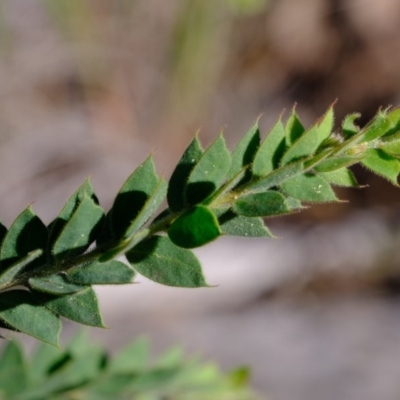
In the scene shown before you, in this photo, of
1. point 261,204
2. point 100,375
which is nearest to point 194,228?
point 261,204

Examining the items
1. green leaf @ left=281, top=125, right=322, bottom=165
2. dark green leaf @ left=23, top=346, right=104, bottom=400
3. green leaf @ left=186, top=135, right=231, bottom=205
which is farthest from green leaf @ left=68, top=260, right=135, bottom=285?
dark green leaf @ left=23, top=346, right=104, bottom=400

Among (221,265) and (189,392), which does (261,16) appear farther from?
Answer: (189,392)

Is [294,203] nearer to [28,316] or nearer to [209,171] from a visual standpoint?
[209,171]

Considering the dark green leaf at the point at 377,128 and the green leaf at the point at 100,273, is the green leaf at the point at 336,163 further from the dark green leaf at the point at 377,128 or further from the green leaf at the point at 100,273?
the green leaf at the point at 100,273

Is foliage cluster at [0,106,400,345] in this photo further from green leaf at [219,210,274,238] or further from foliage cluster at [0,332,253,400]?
foliage cluster at [0,332,253,400]

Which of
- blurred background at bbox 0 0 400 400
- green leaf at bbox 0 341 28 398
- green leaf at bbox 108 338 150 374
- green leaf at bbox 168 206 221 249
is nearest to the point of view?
green leaf at bbox 168 206 221 249

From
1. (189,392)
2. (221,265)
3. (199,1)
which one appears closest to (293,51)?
(199,1)

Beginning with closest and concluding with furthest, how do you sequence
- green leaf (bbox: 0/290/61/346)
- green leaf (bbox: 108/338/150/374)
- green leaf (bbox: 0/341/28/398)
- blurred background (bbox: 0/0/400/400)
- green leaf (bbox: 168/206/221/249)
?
green leaf (bbox: 168/206/221/249) < green leaf (bbox: 0/290/61/346) < green leaf (bbox: 0/341/28/398) < green leaf (bbox: 108/338/150/374) < blurred background (bbox: 0/0/400/400)
